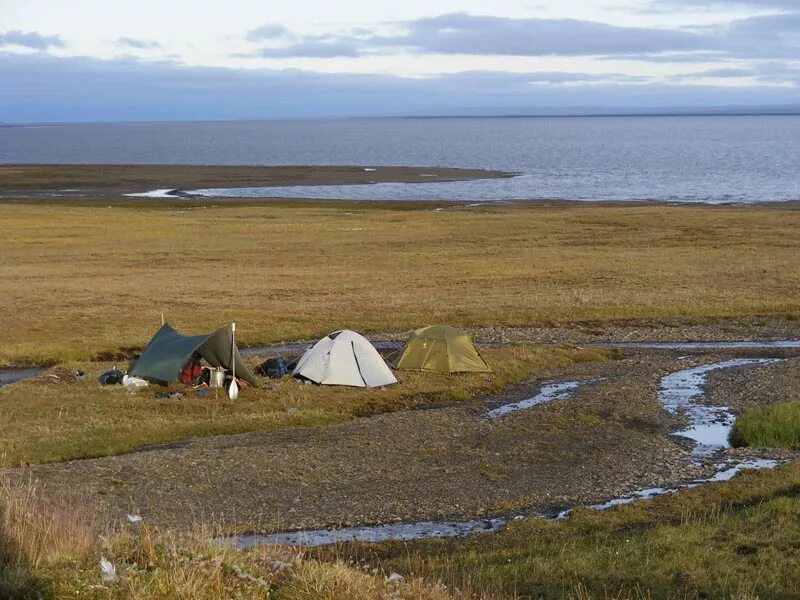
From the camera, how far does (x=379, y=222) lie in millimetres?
72438

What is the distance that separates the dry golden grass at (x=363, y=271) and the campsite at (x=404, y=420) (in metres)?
0.25

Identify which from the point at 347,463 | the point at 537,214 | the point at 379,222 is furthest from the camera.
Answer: the point at 537,214

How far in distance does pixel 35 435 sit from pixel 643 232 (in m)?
49.7

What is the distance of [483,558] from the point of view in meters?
14.3

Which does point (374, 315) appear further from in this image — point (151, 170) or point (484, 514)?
point (151, 170)

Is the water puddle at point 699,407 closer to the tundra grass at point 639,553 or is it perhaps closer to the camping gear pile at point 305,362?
the tundra grass at point 639,553

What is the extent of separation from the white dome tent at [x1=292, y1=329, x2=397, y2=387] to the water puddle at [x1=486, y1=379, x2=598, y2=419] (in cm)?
363

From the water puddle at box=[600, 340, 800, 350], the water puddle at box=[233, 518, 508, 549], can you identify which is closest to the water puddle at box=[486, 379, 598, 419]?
the water puddle at box=[600, 340, 800, 350]

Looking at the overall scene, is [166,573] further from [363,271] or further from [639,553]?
[363,271]

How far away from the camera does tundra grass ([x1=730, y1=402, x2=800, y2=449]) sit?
22.6 meters

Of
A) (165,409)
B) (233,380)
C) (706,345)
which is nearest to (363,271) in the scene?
(706,345)

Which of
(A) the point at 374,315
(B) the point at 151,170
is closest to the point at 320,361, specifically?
→ (A) the point at 374,315

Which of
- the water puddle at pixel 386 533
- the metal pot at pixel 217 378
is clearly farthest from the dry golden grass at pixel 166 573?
the metal pot at pixel 217 378

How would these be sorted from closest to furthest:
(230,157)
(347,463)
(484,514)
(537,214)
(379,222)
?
(484,514)
(347,463)
(379,222)
(537,214)
(230,157)
